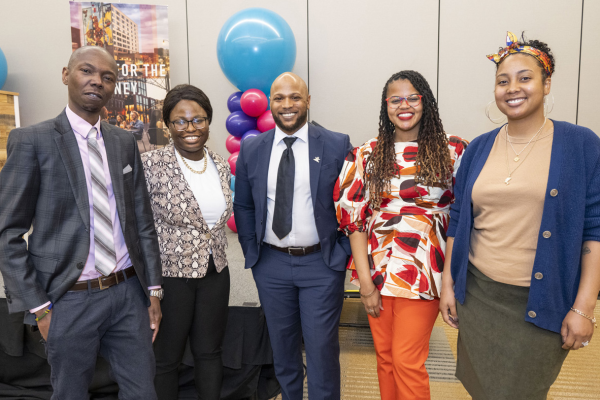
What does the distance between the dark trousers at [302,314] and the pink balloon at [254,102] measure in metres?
2.39

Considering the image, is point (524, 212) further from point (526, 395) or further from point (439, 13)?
point (439, 13)

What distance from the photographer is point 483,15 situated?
4637 millimetres

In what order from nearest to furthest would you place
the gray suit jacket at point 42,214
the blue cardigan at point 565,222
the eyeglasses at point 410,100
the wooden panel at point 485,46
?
the blue cardigan at point 565,222 → the gray suit jacket at point 42,214 → the eyeglasses at point 410,100 → the wooden panel at point 485,46

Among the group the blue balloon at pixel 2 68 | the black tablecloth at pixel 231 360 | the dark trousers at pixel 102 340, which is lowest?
the black tablecloth at pixel 231 360

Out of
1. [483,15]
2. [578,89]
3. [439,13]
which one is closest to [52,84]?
[439,13]

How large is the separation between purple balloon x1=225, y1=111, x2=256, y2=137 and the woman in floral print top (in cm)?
264

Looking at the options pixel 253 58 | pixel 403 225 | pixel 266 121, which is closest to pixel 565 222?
pixel 403 225

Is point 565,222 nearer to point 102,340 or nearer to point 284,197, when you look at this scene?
point 284,197

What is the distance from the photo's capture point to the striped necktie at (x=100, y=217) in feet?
Answer: 4.68

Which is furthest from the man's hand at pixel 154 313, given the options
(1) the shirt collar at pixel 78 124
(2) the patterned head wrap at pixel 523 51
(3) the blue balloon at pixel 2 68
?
(3) the blue balloon at pixel 2 68

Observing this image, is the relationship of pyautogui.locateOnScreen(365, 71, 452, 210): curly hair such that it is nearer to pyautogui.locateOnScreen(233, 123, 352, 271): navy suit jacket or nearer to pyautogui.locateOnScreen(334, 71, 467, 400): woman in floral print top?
pyautogui.locateOnScreen(334, 71, 467, 400): woman in floral print top

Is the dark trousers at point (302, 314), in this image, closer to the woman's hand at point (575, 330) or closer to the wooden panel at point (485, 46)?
the woman's hand at point (575, 330)

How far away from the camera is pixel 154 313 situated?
1620 millimetres

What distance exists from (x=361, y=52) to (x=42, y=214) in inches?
170
